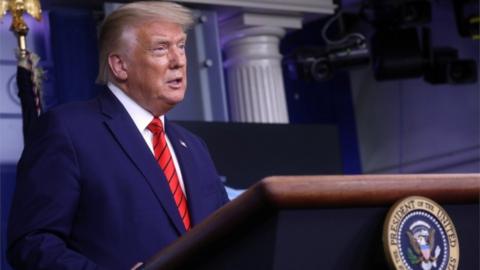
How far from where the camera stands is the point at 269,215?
1.24 m

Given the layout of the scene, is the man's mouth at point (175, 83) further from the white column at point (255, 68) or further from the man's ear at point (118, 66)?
the white column at point (255, 68)

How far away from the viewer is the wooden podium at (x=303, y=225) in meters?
1.23

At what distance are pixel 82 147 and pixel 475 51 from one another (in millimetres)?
5280

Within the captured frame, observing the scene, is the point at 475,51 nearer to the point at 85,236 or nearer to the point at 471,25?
the point at 471,25

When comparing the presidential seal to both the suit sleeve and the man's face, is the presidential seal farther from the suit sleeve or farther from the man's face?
the man's face

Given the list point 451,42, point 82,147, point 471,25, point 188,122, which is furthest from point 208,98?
point 82,147

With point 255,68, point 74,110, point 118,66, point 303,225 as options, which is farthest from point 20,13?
point 303,225

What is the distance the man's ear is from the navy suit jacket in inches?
6.4

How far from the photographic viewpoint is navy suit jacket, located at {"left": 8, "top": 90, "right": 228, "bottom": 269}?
1664 millimetres

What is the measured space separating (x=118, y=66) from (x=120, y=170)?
0.98ft

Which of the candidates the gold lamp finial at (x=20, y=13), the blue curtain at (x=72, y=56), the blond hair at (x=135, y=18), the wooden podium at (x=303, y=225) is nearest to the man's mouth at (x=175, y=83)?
the blond hair at (x=135, y=18)

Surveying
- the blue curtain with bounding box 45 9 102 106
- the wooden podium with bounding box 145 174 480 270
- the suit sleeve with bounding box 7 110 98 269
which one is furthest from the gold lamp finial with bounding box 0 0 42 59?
Result: the wooden podium with bounding box 145 174 480 270

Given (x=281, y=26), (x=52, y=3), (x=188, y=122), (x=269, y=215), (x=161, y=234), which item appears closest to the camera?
(x=269, y=215)

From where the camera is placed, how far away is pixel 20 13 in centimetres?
416
